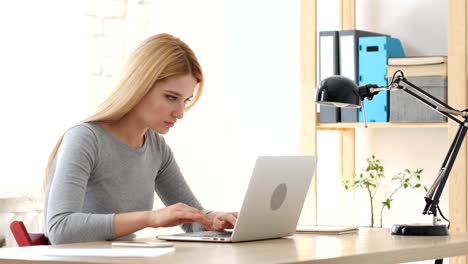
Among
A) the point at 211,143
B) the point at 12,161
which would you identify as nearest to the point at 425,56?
the point at 211,143

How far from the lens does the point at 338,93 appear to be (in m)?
2.56

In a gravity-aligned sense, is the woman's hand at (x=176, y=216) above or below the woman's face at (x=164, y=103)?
below

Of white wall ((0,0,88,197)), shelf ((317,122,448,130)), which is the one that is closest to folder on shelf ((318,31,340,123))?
shelf ((317,122,448,130))

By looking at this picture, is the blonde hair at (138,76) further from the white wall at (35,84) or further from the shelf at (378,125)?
the shelf at (378,125)

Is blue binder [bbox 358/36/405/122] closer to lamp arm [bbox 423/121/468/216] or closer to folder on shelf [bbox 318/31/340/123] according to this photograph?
folder on shelf [bbox 318/31/340/123]

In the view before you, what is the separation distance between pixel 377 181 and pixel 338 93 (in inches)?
55.9

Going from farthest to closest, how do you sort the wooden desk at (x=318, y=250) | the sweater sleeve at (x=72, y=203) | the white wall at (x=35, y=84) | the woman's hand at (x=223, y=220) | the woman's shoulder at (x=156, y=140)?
the white wall at (x=35, y=84) < the woman's shoulder at (x=156, y=140) < the woman's hand at (x=223, y=220) < the sweater sleeve at (x=72, y=203) < the wooden desk at (x=318, y=250)

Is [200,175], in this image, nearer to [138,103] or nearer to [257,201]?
[138,103]

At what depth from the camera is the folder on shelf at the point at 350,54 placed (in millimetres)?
3691

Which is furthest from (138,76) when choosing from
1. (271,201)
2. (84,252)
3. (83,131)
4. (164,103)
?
(84,252)

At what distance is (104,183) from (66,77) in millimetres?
1189

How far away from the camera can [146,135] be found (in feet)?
8.87

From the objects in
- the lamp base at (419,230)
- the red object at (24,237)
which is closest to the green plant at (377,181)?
the lamp base at (419,230)

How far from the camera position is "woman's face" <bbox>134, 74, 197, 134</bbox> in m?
2.51
